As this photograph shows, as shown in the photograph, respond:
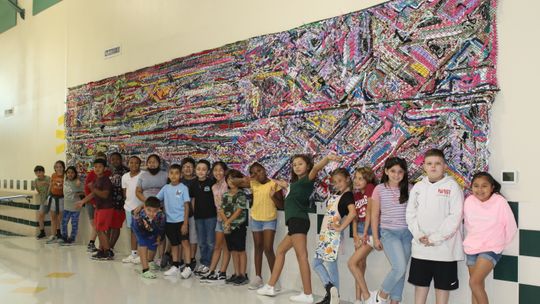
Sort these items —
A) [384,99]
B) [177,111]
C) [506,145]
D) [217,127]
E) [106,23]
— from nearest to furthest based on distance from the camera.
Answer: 1. [506,145]
2. [384,99]
3. [217,127]
4. [177,111]
5. [106,23]

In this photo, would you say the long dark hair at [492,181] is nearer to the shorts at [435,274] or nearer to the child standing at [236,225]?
the shorts at [435,274]

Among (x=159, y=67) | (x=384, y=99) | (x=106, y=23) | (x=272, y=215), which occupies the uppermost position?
(x=106, y=23)

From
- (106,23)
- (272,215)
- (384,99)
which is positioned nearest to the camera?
(384,99)

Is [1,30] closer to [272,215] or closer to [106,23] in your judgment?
[106,23]

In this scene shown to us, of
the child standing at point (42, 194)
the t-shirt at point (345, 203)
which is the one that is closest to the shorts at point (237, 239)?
the t-shirt at point (345, 203)

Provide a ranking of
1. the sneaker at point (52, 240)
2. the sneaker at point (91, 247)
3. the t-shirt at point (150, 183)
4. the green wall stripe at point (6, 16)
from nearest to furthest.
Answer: the t-shirt at point (150, 183) < the sneaker at point (91, 247) < the sneaker at point (52, 240) < the green wall stripe at point (6, 16)

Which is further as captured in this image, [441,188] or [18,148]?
[18,148]

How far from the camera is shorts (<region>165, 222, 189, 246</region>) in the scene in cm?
525

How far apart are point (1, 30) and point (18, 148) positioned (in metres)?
2.72

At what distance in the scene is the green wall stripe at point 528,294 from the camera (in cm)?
317

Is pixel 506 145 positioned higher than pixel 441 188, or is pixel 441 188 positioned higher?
pixel 506 145

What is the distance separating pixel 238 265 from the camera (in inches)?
190

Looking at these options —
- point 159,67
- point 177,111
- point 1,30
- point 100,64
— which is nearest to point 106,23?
point 100,64

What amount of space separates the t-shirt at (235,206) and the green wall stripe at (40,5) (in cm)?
586
